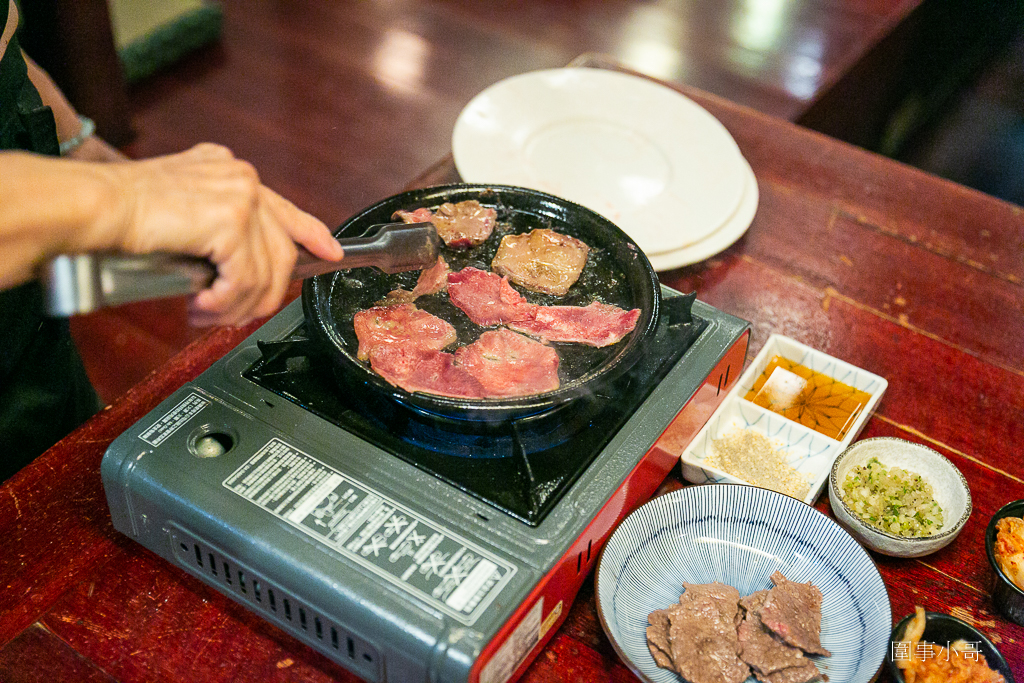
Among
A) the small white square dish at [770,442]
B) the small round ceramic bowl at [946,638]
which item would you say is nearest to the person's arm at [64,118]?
the small white square dish at [770,442]

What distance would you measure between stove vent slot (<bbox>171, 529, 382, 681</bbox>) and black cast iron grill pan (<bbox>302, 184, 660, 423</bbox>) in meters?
0.29

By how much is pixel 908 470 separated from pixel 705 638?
0.51 m

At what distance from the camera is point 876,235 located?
1.90 meters

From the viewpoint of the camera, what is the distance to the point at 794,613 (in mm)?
1144

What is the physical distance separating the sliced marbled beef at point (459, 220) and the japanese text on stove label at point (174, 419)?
453mm

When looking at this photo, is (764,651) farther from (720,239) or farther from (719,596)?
(720,239)

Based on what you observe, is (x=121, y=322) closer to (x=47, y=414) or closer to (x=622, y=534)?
(x=47, y=414)

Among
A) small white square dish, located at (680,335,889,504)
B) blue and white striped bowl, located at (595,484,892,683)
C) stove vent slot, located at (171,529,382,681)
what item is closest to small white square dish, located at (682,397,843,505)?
small white square dish, located at (680,335,889,504)

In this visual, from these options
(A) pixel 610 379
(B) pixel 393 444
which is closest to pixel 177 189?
(B) pixel 393 444

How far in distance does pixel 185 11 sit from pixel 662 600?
2.28m

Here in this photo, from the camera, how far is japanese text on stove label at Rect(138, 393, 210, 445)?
119 centimetres

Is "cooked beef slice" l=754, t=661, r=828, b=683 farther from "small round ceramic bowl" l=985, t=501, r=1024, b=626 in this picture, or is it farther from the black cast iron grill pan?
the black cast iron grill pan

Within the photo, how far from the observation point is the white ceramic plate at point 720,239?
5.62 feet

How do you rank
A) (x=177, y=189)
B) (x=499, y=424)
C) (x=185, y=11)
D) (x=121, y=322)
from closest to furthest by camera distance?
(x=177, y=189) → (x=499, y=424) → (x=121, y=322) → (x=185, y=11)
